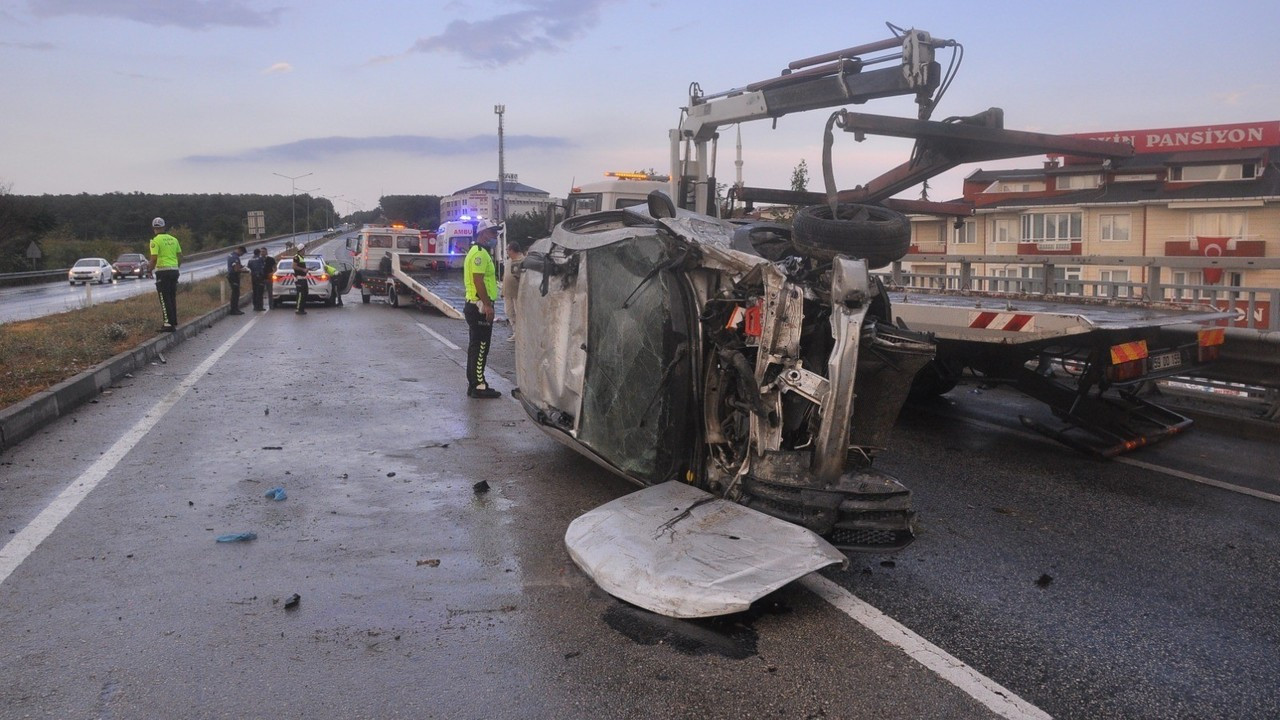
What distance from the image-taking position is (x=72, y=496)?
6242 mm

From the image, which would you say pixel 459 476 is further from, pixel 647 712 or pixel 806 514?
pixel 647 712

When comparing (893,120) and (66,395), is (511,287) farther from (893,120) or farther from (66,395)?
(66,395)

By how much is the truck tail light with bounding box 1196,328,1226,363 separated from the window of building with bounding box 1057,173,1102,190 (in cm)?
4055

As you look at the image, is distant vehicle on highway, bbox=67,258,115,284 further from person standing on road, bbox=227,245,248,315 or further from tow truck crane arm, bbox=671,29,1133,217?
tow truck crane arm, bbox=671,29,1133,217

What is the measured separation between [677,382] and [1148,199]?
40.5 m

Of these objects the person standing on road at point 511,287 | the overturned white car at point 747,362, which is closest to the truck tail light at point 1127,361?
the overturned white car at point 747,362


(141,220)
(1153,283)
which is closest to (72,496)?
(1153,283)

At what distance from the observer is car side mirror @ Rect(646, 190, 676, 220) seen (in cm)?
605

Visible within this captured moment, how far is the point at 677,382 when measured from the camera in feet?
17.5

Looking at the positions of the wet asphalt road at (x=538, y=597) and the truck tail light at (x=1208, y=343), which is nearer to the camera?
the wet asphalt road at (x=538, y=597)

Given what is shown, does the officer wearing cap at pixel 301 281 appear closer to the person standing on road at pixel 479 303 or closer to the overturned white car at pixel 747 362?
the person standing on road at pixel 479 303

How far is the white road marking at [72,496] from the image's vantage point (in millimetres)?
5055

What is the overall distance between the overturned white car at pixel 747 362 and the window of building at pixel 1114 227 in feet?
131

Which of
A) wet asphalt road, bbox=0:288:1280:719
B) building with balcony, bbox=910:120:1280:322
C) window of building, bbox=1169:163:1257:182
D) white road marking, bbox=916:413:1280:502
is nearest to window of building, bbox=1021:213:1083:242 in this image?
building with balcony, bbox=910:120:1280:322
